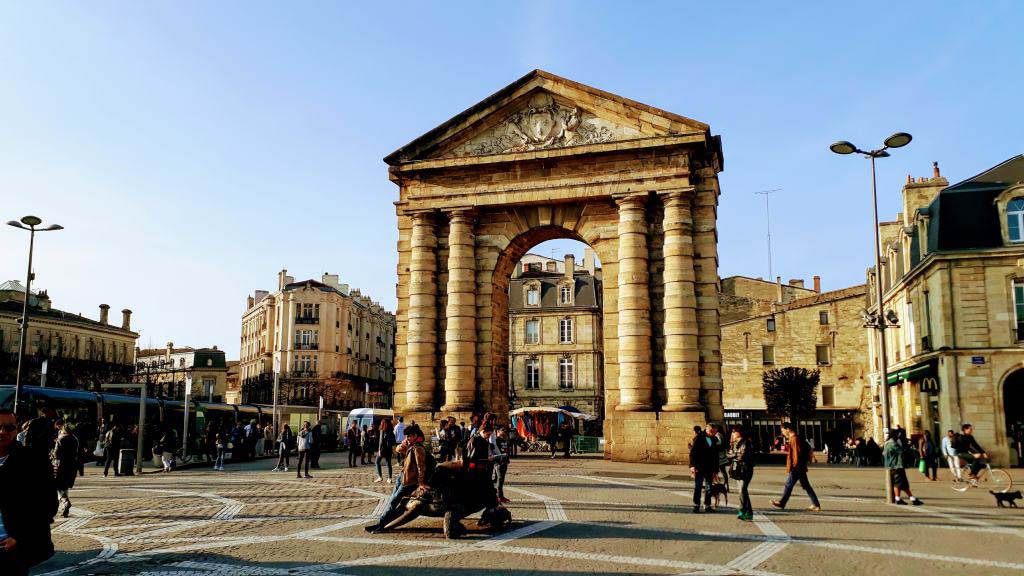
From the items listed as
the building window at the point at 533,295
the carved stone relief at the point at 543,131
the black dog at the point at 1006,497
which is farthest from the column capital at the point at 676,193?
the building window at the point at 533,295

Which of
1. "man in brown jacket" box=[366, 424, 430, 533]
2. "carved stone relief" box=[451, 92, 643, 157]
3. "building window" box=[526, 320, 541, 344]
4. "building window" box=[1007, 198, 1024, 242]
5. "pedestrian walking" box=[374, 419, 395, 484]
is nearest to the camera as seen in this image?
"man in brown jacket" box=[366, 424, 430, 533]

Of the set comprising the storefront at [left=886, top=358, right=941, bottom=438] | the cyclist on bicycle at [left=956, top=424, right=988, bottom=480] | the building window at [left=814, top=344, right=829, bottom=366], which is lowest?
the cyclist on bicycle at [left=956, top=424, right=988, bottom=480]

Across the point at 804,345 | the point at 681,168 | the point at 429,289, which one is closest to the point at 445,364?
the point at 429,289

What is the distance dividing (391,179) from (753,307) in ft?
127

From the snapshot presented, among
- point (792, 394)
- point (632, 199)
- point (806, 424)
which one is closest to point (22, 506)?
point (632, 199)

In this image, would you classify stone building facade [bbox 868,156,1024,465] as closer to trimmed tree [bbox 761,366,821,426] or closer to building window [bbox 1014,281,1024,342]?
building window [bbox 1014,281,1024,342]

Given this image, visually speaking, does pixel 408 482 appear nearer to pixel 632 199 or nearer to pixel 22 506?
pixel 22 506

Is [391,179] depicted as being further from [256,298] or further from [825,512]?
[256,298]

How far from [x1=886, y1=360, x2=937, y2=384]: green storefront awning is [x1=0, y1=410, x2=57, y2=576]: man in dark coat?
2928 cm

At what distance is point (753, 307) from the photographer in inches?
2517

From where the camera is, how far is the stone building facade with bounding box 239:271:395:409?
8231 centimetres

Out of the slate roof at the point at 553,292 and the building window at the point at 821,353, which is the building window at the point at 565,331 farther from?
the building window at the point at 821,353

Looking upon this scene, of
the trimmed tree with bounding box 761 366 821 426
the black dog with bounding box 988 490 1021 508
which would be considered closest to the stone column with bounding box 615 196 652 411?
the black dog with bounding box 988 490 1021 508

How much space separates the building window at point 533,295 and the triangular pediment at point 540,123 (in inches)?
1215
